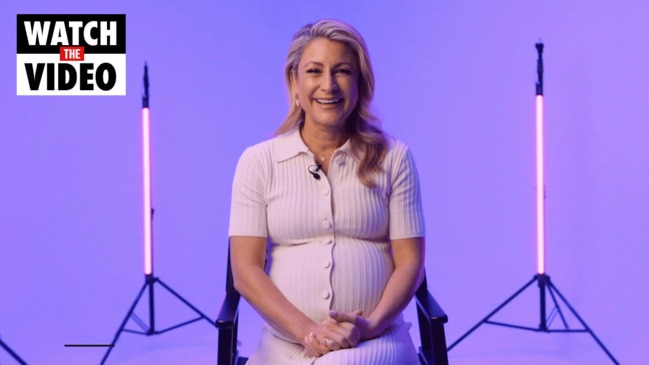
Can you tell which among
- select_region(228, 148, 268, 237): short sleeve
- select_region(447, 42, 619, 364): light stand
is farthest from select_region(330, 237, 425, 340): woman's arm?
select_region(447, 42, 619, 364): light stand

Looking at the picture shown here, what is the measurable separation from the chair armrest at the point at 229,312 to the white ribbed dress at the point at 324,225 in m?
0.11

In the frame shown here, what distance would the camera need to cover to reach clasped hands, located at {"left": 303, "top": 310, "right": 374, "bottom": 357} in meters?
2.05

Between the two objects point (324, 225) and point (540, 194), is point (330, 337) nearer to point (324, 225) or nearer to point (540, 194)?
point (324, 225)

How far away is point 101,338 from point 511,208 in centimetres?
196

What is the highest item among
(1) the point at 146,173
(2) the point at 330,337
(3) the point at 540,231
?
(1) the point at 146,173

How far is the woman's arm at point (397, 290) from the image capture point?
2.12m

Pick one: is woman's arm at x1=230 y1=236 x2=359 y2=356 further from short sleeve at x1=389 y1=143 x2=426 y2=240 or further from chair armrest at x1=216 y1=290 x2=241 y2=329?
short sleeve at x1=389 y1=143 x2=426 y2=240

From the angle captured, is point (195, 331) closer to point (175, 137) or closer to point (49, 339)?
point (49, 339)

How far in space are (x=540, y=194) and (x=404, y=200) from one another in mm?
1538

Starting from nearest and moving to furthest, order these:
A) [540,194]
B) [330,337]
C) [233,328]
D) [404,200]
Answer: [330,337]
[233,328]
[404,200]
[540,194]

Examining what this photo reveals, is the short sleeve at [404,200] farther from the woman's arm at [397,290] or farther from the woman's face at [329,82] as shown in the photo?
the woman's face at [329,82]

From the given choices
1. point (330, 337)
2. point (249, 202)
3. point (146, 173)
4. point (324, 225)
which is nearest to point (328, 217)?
point (324, 225)

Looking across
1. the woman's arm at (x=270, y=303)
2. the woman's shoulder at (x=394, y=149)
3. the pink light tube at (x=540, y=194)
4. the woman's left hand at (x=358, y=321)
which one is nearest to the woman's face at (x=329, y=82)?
the woman's shoulder at (x=394, y=149)

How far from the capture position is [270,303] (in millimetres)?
2174
